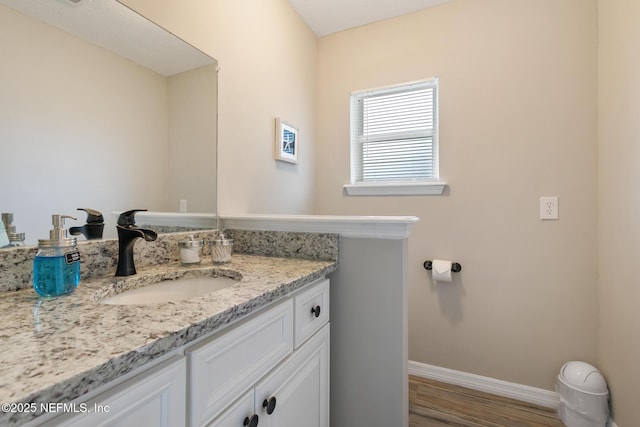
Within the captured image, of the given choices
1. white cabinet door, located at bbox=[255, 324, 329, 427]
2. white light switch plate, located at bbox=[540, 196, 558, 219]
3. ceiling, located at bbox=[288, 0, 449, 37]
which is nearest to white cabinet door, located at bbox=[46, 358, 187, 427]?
white cabinet door, located at bbox=[255, 324, 329, 427]

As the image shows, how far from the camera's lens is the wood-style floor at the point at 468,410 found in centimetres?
146

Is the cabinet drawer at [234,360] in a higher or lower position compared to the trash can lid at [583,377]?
higher

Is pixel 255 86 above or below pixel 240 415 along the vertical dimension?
above

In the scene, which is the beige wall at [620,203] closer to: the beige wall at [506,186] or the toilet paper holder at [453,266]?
the beige wall at [506,186]

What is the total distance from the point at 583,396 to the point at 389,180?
1.53 metres

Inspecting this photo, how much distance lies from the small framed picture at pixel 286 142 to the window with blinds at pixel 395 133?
474 millimetres

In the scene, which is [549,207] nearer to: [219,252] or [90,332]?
[219,252]

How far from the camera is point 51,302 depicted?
61 cm

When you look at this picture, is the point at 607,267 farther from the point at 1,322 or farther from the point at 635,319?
the point at 1,322

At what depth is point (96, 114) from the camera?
0.85m

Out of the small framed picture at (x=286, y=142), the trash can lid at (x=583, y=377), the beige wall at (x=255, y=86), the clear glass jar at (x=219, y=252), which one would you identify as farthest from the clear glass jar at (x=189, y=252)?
the trash can lid at (x=583, y=377)

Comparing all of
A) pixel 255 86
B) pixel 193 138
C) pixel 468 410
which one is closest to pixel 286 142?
pixel 255 86

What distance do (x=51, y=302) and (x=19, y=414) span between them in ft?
1.35

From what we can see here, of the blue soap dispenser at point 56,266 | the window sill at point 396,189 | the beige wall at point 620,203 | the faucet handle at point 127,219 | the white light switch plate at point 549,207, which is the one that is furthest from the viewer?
the window sill at point 396,189
